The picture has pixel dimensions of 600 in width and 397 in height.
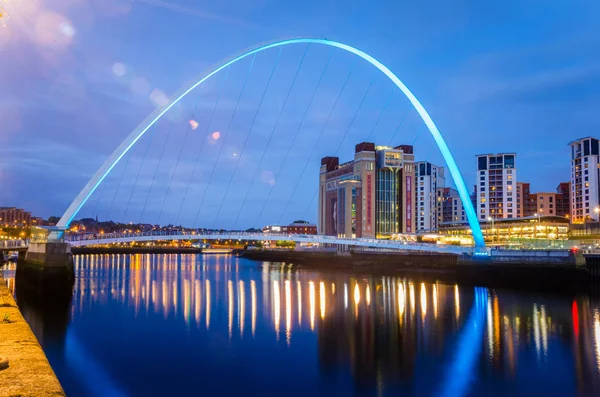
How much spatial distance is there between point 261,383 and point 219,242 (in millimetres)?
149445

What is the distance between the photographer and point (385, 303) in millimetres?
27141

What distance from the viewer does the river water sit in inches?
511

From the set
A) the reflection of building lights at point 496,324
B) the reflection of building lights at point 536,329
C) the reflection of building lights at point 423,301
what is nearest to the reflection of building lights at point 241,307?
the reflection of building lights at point 423,301

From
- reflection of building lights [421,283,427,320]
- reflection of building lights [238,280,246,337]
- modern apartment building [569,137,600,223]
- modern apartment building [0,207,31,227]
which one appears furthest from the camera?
modern apartment building [0,207,31,227]

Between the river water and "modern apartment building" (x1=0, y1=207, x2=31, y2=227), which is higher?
"modern apartment building" (x1=0, y1=207, x2=31, y2=227)

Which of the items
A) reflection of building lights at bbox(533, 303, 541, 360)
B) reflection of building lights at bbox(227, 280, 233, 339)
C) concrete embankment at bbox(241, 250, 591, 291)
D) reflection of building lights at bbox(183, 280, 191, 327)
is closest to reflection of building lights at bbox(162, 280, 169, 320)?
reflection of building lights at bbox(183, 280, 191, 327)

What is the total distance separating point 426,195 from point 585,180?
30.9 metres

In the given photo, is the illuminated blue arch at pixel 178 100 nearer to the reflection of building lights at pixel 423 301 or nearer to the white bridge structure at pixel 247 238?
the white bridge structure at pixel 247 238

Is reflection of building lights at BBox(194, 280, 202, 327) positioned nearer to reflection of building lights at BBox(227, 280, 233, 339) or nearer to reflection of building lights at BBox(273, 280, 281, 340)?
reflection of building lights at BBox(227, 280, 233, 339)

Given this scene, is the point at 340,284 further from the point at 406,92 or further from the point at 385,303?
the point at 406,92

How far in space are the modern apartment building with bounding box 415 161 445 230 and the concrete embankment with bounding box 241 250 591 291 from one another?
38.9m

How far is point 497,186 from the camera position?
9044cm

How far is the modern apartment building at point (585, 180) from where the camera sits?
77.2 m

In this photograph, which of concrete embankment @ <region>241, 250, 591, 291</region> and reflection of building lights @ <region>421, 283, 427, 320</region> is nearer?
reflection of building lights @ <region>421, 283, 427, 320</region>
